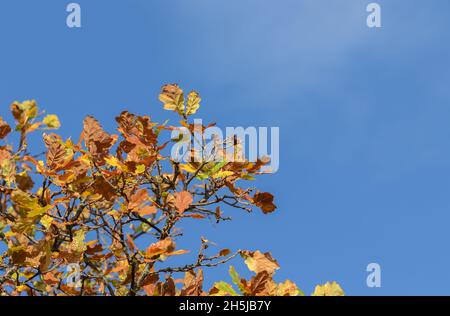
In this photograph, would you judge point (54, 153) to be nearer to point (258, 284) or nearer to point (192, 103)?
point (192, 103)

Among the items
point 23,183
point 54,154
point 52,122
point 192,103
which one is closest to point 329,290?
point 192,103

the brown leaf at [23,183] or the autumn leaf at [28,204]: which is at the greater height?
the brown leaf at [23,183]

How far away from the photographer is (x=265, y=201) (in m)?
3.63

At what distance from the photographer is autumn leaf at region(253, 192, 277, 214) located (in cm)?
362

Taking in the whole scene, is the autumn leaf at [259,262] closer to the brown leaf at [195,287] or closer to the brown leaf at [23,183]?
the brown leaf at [195,287]

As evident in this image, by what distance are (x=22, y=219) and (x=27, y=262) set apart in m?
0.28

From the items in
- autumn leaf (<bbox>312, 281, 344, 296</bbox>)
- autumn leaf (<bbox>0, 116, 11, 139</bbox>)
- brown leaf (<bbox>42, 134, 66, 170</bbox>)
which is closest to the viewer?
autumn leaf (<bbox>312, 281, 344, 296</bbox>)

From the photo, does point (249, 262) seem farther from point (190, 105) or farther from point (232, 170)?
point (190, 105)

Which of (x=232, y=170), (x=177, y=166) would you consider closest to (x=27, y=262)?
(x=177, y=166)

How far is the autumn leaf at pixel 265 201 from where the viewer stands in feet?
11.9

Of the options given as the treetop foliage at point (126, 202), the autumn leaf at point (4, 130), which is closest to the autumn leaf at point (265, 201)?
the treetop foliage at point (126, 202)

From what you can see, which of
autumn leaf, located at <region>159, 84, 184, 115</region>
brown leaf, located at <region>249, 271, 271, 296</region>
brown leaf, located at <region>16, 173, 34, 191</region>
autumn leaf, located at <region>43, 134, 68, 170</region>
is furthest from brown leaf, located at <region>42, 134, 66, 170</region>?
brown leaf, located at <region>249, 271, 271, 296</region>

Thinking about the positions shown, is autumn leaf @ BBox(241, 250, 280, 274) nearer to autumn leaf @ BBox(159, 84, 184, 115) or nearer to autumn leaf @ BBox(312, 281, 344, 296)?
autumn leaf @ BBox(312, 281, 344, 296)
